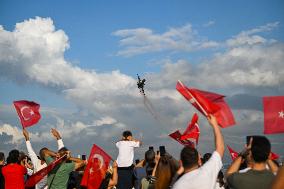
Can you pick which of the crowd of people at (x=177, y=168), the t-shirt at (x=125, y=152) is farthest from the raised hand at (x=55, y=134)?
the t-shirt at (x=125, y=152)

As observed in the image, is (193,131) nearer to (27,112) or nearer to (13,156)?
(13,156)

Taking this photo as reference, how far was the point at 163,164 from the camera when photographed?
7219 mm

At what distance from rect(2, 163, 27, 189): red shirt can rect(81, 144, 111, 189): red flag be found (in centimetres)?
169

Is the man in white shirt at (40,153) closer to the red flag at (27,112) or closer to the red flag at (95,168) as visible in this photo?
the red flag at (95,168)

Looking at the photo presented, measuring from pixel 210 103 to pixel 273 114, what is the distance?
8.30 ft

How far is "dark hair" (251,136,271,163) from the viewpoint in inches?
235

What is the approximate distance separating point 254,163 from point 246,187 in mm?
332

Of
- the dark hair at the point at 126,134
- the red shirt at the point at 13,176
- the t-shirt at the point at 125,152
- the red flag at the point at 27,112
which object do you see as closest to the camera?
the red shirt at the point at 13,176

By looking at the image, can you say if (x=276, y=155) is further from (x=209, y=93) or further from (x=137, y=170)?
(x=209, y=93)

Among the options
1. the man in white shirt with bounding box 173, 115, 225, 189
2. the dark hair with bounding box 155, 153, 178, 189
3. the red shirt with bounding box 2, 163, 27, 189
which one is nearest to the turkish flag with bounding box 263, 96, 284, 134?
the dark hair with bounding box 155, 153, 178, 189

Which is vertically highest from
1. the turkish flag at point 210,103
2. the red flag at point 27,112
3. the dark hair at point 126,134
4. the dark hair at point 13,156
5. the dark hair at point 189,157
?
the red flag at point 27,112

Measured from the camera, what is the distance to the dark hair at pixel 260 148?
598 cm

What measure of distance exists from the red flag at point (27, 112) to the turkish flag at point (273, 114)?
9025mm

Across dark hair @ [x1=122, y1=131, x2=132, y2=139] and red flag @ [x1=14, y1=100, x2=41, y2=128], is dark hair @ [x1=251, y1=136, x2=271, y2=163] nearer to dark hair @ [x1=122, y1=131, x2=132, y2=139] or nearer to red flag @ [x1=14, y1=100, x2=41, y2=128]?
dark hair @ [x1=122, y1=131, x2=132, y2=139]
